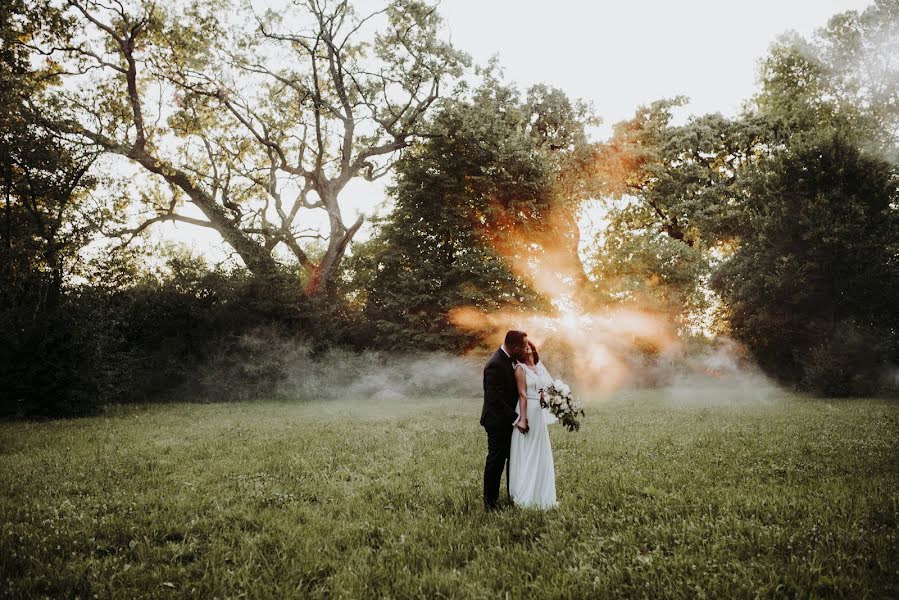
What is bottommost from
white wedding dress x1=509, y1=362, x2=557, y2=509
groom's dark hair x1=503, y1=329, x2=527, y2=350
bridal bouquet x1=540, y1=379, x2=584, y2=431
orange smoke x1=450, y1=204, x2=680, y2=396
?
white wedding dress x1=509, y1=362, x2=557, y2=509

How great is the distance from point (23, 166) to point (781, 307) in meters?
33.1

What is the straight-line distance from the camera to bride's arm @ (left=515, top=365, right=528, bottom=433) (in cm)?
579

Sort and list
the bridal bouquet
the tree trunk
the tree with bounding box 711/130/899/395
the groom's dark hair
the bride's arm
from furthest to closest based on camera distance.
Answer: the tree trunk
the tree with bounding box 711/130/899/395
the bridal bouquet
the groom's dark hair
the bride's arm

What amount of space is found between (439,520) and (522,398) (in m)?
1.78

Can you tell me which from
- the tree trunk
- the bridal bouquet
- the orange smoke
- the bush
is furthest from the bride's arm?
the bush

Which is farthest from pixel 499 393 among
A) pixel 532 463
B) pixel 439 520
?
pixel 439 520

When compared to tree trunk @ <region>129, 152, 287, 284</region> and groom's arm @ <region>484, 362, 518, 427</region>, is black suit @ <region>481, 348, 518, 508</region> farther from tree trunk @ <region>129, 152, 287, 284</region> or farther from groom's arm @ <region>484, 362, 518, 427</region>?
tree trunk @ <region>129, 152, 287, 284</region>

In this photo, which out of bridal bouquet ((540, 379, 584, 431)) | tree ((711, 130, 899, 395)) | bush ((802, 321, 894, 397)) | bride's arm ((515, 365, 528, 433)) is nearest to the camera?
bride's arm ((515, 365, 528, 433))

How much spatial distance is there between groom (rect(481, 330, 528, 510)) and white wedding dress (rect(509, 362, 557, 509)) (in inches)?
5.7

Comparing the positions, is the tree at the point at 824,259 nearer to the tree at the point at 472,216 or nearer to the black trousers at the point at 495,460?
the tree at the point at 472,216

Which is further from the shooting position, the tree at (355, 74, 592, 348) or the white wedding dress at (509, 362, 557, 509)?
the tree at (355, 74, 592, 348)

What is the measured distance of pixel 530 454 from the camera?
19.2ft

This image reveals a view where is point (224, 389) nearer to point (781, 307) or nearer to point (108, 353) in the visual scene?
point (108, 353)

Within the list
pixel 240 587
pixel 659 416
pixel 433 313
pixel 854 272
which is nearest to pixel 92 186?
pixel 433 313
